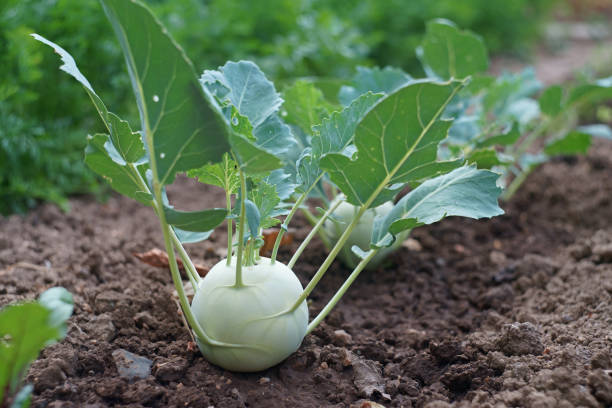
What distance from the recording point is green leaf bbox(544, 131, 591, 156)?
9.50 feet

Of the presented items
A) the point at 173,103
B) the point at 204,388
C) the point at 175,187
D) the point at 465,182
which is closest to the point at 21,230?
the point at 175,187

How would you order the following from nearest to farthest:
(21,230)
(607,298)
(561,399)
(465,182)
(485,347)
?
(561,399) < (465,182) < (485,347) < (607,298) < (21,230)

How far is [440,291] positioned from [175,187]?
1.66 metres

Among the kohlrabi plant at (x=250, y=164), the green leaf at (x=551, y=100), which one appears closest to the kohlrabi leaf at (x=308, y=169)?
the kohlrabi plant at (x=250, y=164)

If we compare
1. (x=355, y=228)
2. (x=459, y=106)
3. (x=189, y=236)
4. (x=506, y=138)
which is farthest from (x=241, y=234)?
(x=506, y=138)

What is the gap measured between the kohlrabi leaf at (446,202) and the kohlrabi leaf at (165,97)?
0.54m

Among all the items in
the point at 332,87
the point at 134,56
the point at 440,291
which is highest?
the point at 134,56

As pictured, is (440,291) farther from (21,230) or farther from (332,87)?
(21,230)

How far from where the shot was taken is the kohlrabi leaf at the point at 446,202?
5.13 ft

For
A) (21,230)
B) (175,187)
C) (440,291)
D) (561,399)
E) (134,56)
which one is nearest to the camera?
(134,56)

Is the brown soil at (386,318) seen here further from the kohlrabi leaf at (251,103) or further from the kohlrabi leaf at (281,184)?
the kohlrabi leaf at (251,103)

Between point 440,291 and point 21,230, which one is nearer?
point 440,291

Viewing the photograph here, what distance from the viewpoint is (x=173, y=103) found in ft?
4.24

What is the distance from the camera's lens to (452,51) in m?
2.69
